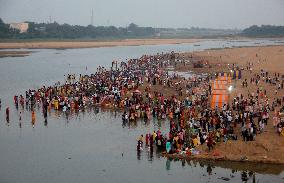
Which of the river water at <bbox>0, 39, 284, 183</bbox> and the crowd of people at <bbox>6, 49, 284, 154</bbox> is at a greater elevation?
the crowd of people at <bbox>6, 49, 284, 154</bbox>

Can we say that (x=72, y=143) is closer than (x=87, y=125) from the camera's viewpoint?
Yes

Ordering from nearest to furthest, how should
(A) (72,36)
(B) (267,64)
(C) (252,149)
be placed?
(C) (252,149) < (B) (267,64) < (A) (72,36)

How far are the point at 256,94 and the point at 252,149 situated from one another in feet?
54.4

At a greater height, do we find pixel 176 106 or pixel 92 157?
pixel 176 106

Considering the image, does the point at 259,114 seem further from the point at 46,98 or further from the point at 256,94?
the point at 46,98

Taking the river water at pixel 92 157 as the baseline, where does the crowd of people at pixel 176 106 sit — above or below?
above

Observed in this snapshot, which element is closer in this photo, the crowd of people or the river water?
the river water

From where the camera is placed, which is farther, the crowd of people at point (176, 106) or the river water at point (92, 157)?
the crowd of people at point (176, 106)

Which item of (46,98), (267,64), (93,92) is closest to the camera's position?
(46,98)

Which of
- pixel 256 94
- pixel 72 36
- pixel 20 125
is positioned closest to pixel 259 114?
pixel 256 94

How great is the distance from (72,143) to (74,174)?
535 cm

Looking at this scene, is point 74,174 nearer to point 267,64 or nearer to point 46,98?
point 46,98

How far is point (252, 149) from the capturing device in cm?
2212

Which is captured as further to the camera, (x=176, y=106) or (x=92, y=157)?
(x=176, y=106)
